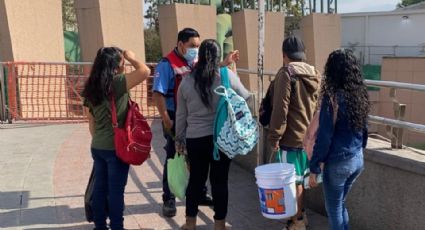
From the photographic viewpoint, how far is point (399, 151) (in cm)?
400

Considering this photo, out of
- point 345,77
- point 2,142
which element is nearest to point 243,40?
point 2,142

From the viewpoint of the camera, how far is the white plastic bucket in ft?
12.1

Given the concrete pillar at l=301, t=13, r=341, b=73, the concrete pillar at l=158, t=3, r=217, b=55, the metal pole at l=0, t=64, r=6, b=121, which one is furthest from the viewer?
the concrete pillar at l=301, t=13, r=341, b=73

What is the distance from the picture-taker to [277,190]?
3695 mm

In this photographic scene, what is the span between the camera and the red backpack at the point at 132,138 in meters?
3.81

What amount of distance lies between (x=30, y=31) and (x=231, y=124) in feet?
Result: 25.9

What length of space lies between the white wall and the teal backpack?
2551 cm

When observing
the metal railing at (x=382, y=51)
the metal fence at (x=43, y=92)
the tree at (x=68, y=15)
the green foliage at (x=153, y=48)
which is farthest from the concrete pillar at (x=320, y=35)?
the metal railing at (x=382, y=51)

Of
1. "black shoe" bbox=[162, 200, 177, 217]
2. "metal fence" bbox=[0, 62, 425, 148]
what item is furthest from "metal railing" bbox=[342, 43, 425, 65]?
"black shoe" bbox=[162, 200, 177, 217]

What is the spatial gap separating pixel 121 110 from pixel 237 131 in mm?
941

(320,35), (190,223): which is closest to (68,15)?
(320,35)

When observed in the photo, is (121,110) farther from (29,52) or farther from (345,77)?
(29,52)

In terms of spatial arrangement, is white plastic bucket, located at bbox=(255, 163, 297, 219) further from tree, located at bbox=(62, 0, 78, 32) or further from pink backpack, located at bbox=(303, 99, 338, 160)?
tree, located at bbox=(62, 0, 78, 32)

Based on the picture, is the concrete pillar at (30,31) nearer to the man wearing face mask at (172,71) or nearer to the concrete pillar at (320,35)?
the man wearing face mask at (172,71)
